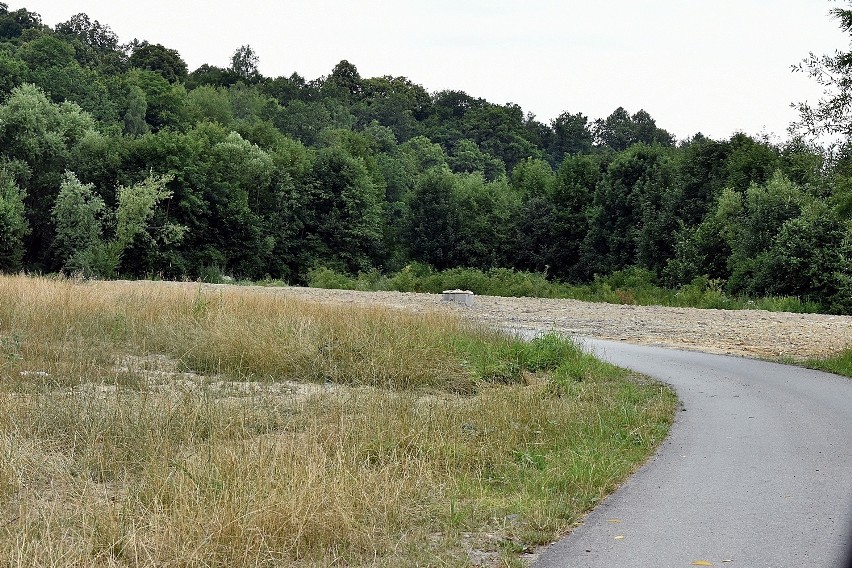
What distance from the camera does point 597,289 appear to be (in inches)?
1938

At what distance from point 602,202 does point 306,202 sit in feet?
83.0

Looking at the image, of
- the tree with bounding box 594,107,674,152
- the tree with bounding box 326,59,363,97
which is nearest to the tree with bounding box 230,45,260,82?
the tree with bounding box 326,59,363,97

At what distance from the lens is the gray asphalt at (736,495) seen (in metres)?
5.95

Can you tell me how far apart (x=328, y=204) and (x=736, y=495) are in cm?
7064

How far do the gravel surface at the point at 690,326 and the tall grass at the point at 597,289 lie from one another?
469cm

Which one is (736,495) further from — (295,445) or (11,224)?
(11,224)

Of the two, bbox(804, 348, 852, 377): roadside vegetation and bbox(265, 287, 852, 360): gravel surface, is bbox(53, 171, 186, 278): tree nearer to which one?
bbox(265, 287, 852, 360): gravel surface

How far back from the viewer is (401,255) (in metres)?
79.7

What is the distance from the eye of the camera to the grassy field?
227 inches

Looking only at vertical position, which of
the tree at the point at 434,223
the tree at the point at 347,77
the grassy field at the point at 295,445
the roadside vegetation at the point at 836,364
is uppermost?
the tree at the point at 347,77

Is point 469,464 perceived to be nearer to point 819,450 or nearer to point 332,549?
point 332,549

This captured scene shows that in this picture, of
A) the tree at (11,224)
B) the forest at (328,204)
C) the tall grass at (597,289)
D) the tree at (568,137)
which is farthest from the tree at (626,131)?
the tree at (11,224)

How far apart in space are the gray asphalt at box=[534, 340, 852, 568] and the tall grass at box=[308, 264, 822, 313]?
22499 millimetres

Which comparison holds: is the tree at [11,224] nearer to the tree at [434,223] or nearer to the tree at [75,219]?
the tree at [75,219]
